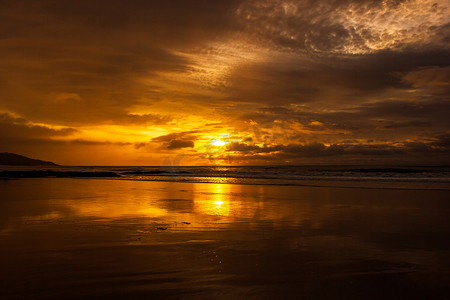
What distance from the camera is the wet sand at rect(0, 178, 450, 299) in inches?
175

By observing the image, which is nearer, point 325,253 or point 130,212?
point 325,253

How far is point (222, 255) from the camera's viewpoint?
19.6 feet

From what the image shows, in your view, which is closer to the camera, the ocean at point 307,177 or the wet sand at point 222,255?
the wet sand at point 222,255

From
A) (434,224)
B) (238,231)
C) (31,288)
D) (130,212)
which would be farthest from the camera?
(130,212)

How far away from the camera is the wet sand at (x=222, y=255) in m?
4.45

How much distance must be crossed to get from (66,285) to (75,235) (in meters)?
3.16

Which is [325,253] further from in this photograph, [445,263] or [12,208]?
[12,208]

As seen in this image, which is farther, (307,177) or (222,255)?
(307,177)

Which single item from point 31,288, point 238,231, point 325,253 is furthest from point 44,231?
point 325,253

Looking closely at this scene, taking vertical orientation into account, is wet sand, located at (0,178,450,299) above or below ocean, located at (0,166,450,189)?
below

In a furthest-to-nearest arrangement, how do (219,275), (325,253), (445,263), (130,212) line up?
(130,212)
(325,253)
(445,263)
(219,275)

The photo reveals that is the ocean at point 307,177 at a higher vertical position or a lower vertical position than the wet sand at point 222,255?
higher

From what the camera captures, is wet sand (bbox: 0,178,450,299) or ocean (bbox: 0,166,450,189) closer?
wet sand (bbox: 0,178,450,299)

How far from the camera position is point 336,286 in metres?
4.60
